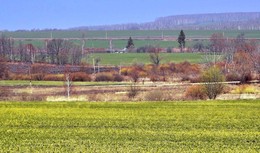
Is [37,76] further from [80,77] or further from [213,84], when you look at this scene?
[213,84]

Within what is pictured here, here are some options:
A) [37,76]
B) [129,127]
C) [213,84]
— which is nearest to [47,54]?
[37,76]

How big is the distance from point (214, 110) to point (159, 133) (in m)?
8.23

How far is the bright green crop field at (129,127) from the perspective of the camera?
1894 centimetres

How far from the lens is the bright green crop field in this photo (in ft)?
62.1

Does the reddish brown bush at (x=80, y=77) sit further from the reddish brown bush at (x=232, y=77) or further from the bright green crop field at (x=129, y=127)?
the bright green crop field at (x=129, y=127)

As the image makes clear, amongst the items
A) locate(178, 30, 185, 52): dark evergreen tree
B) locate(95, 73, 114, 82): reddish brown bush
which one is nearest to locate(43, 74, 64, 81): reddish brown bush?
locate(95, 73, 114, 82): reddish brown bush

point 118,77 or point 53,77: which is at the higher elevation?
point 53,77

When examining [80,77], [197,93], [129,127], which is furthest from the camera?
[80,77]

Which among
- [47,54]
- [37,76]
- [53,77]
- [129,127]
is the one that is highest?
[129,127]

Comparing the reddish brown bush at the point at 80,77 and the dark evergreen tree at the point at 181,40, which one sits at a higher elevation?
the dark evergreen tree at the point at 181,40

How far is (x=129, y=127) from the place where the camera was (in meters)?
22.9

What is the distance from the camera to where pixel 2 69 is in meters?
76.5

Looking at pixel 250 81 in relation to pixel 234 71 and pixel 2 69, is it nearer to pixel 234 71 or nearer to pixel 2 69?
pixel 234 71

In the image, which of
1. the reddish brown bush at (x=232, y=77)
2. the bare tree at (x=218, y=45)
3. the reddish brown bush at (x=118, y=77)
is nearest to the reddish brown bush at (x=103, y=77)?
the reddish brown bush at (x=118, y=77)
